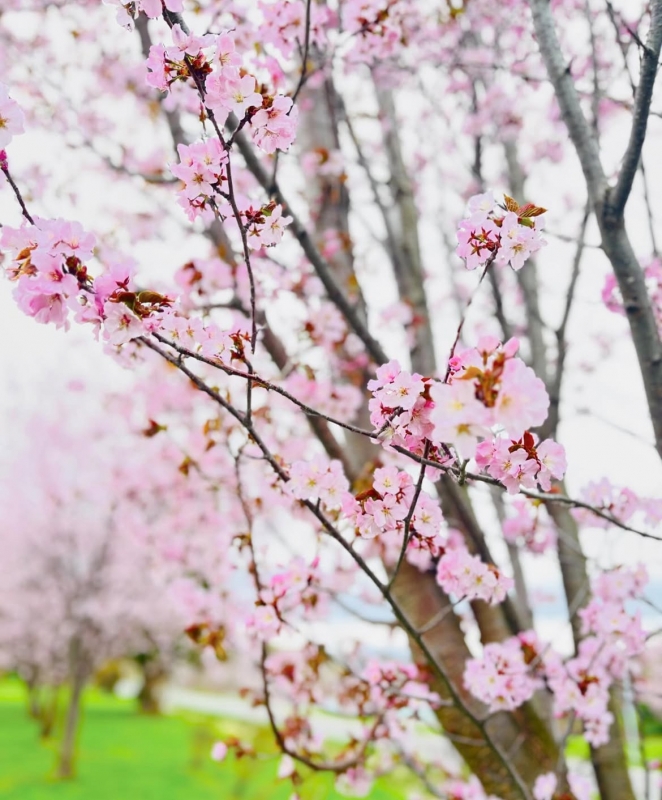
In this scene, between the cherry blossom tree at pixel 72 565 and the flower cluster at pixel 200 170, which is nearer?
the flower cluster at pixel 200 170

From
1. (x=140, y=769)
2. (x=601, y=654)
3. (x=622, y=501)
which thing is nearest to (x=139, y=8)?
(x=622, y=501)

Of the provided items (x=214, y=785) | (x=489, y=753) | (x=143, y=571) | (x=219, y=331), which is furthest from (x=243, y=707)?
(x=219, y=331)

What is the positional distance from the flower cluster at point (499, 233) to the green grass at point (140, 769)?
13.9ft

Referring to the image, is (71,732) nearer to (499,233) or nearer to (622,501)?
(622,501)

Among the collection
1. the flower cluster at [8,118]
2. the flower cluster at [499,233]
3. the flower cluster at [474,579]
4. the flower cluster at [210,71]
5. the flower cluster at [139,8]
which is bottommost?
the flower cluster at [474,579]

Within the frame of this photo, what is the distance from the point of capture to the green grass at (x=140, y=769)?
6461 mm

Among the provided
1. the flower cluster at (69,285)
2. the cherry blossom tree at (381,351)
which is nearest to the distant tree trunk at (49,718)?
the cherry blossom tree at (381,351)

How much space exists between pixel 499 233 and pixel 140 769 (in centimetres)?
865

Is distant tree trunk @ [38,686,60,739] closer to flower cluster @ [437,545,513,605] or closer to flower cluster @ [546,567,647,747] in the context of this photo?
flower cluster @ [546,567,647,747]

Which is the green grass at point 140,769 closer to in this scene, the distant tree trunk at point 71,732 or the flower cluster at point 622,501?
the distant tree trunk at point 71,732

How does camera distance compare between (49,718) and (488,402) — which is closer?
(488,402)

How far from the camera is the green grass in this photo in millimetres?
6461

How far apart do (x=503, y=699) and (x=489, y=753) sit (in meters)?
0.43

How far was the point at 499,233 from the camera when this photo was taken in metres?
1.03
